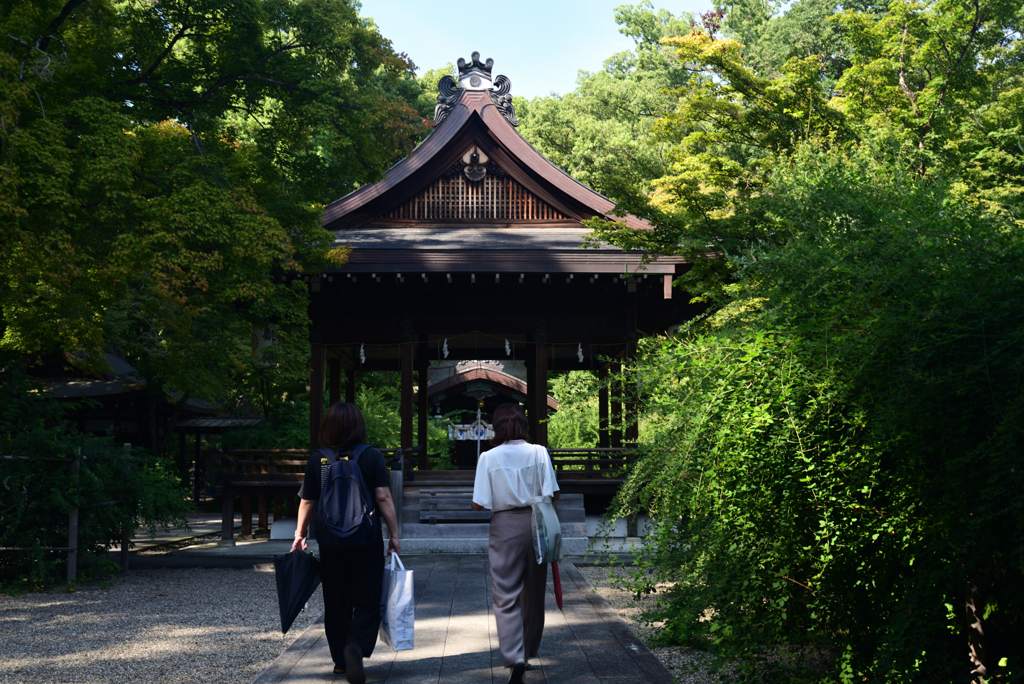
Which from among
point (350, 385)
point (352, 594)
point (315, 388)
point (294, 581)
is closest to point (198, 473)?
point (350, 385)

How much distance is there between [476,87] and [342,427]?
12.3 meters

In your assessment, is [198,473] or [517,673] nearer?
[517,673]

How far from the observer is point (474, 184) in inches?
623

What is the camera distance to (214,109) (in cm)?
1248

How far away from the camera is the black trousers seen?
469cm

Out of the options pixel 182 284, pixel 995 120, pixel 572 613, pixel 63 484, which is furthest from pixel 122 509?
pixel 995 120

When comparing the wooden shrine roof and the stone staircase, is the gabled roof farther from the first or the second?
the stone staircase

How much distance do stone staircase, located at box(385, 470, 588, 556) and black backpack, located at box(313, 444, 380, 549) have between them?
7216 mm

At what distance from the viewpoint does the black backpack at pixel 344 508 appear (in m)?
4.66

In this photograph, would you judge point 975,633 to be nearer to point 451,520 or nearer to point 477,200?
point 451,520

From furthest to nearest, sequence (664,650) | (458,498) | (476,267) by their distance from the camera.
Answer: (476,267) < (458,498) < (664,650)

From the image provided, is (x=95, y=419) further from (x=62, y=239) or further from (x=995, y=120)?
(x=995, y=120)

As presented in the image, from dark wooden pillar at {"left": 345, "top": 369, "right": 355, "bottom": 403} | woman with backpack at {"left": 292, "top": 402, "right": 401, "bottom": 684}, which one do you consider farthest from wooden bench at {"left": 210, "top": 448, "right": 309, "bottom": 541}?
woman with backpack at {"left": 292, "top": 402, "right": 401, "bottom": 684}

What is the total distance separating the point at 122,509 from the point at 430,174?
8.80 meters
